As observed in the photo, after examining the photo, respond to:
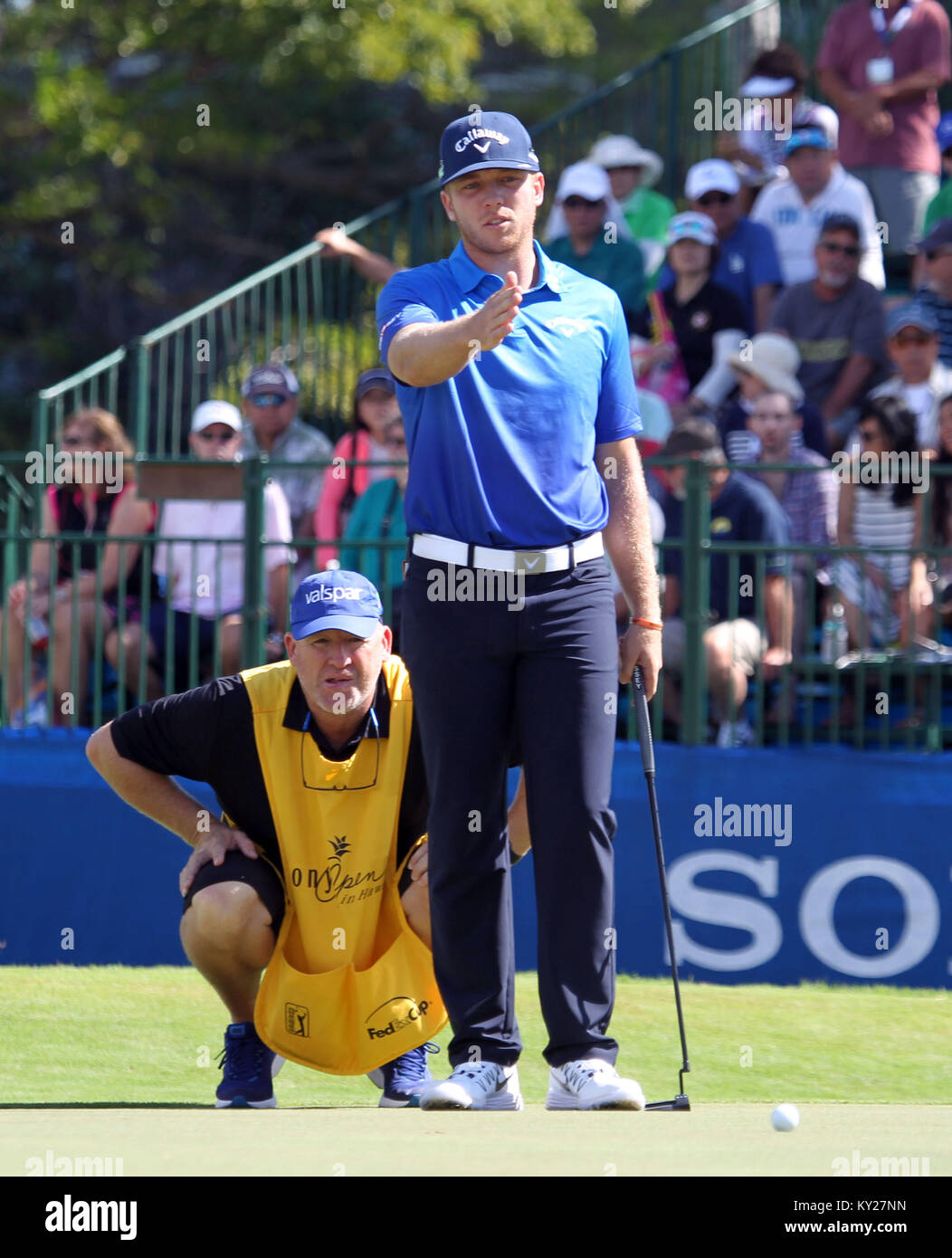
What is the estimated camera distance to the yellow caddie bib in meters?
4.99

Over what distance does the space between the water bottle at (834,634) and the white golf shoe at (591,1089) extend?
3905mm

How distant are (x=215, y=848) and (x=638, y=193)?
796cm

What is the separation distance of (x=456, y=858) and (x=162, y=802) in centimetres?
117

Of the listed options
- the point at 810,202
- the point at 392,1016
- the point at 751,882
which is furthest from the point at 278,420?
the point at 392,1016

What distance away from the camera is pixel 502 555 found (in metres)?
4.28

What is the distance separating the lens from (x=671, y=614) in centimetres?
807

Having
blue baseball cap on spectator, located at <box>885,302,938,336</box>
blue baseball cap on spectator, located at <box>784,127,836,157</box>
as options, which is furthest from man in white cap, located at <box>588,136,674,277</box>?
blue baseball cap on spectator, located at <box>885,302,938,336</box>

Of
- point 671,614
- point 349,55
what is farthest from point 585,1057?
point 349,55
